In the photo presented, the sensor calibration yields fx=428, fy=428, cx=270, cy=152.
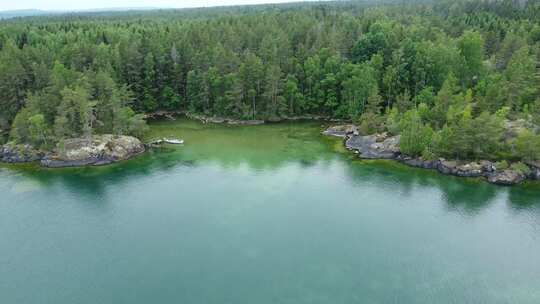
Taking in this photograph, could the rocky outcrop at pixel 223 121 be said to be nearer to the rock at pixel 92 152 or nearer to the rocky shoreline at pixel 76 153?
the rock at pixel 92 152

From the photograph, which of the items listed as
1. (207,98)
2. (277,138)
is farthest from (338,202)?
(207,98)

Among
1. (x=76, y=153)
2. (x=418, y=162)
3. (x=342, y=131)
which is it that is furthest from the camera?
(x=342, y=131)

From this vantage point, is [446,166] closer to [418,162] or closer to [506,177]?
[418,162]

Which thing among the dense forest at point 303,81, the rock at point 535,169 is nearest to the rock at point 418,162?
the dense forest at point 303,81

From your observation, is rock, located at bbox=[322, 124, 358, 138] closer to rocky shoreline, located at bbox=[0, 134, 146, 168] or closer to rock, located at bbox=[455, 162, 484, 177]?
rock, located at bbox=[455, 162, 484, 177]

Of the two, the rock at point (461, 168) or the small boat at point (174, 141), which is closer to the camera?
the rock at point (461, 168)

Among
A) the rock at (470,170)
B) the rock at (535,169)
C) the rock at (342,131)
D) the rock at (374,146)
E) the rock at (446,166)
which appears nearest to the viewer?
the rock at (535,169)

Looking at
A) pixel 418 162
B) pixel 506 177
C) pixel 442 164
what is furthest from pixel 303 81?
pixel 506 177
